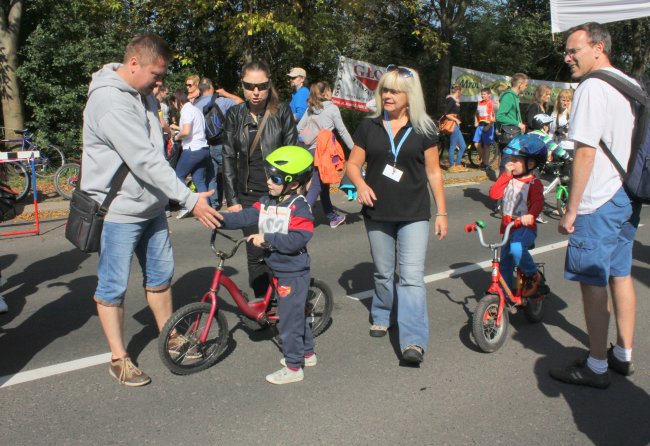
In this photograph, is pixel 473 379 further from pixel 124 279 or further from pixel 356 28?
pixel 356 28

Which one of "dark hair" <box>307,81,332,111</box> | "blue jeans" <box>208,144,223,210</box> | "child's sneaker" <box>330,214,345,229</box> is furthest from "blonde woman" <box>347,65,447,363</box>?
"blue jeans" <box>208,144,223,210</box>

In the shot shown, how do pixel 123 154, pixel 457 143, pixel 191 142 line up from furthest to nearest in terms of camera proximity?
pixel 457 143 → pixel 191 142 → pixel 123 154

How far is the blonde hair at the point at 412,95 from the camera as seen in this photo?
13.1ft

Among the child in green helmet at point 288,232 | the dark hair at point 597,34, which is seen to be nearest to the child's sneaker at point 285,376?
the child in green helmet at point 288,232

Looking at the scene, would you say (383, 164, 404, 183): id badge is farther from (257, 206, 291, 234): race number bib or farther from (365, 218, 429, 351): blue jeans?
(257, 206, 291, 234): race number bib

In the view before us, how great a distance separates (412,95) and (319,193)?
461 cm

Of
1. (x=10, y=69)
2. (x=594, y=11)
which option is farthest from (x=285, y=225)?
(x=10, y=69)

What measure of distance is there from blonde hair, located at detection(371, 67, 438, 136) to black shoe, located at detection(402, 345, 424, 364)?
4.58 feet

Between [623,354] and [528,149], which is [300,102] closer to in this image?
[528,149]

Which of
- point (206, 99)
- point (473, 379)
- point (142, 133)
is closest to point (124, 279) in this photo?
point (142, 133)

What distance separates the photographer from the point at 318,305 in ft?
15.0

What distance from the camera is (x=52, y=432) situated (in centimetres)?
332

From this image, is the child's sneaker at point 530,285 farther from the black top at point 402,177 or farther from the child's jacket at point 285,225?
the child's jacket at point 285,225

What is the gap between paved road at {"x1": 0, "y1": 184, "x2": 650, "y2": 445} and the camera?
3.36 m
